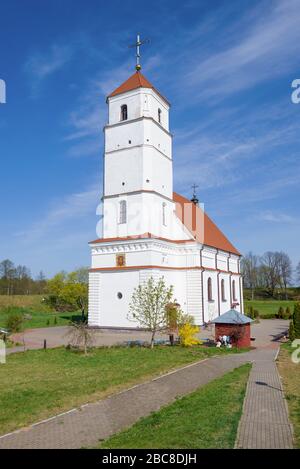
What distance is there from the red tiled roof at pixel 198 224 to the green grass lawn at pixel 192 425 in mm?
24234

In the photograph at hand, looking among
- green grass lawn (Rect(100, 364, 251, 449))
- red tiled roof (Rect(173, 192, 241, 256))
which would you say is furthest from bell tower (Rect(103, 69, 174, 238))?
green grass lawn (Rect(100, 364, 251, 449))

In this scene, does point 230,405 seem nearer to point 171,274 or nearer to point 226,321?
point 226,321

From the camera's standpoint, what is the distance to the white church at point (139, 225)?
30281 mm

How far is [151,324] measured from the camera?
22.9m

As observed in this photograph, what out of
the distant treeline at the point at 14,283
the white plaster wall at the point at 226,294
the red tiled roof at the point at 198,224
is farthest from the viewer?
the distant treeline at the point at 14,283

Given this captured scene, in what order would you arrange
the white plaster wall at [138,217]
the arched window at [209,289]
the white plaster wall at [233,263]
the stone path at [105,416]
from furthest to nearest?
the white plaster wall at [233,263] → the arched window at [209,289] → the white plaster wall at [138,217] → the stone path at [105,416]

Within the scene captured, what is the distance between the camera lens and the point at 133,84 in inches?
1308

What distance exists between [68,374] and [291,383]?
7.87m

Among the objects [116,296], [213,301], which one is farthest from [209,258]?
[116,296]

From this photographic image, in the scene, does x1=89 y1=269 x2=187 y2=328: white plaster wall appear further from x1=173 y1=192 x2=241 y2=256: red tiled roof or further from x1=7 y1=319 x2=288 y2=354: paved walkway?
x1=173 y1=192 x2=241 y2=256: red tiled roof

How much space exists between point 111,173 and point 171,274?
9768 millimetres

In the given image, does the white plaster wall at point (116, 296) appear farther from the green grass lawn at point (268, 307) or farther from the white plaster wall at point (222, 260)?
the green grass lawn at point (268, 307)

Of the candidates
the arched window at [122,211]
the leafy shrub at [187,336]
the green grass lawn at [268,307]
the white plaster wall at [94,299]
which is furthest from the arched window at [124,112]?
the green grass lawn at [268,307]

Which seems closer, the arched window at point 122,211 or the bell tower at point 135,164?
the bell tower at point 135,164
